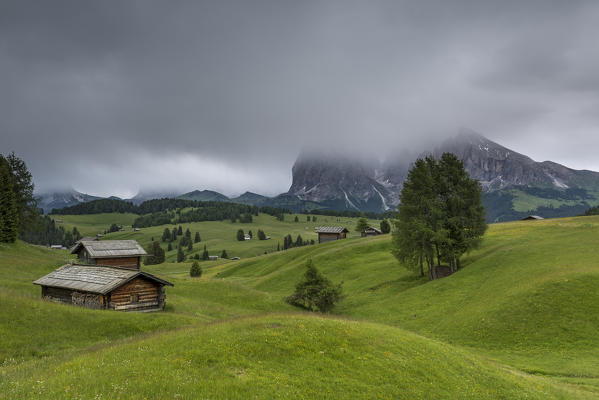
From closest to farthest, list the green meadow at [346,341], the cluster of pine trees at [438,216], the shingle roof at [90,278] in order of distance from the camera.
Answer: the green meadow at [346,341] → the shingle roof at [90,278] → the cluster of pine trees at [438,216]

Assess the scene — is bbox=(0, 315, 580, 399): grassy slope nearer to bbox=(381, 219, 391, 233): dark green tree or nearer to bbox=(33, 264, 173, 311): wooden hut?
bbox=(33, 264, 173, 311): wooden hut

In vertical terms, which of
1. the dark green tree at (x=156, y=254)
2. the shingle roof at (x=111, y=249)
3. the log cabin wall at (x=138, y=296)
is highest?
the shingle roof at (x=111, y=249)

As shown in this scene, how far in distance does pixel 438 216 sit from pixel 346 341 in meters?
38.7

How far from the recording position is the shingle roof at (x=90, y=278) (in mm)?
34031

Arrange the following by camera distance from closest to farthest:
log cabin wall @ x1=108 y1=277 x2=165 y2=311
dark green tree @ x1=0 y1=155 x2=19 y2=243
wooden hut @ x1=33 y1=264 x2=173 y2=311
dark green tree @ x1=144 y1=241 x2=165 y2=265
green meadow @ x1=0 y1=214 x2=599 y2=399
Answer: green meadow @ x1=0 y1=214 x2=599 y2=399 < wooden hut @ x1=33 y1=264 x2=173 y2=311 < log cabin wall @ x1=108 y1=277 x2=165 y2=311 < dark green tree @ x1=0 y1=155 x2=19 y2=243 < dark green tree @ x1=144 y1=241 x2=165 y2=265

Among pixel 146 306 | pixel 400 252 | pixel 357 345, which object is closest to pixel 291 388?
pixel 357 345

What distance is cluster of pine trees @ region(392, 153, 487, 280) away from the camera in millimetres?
51719

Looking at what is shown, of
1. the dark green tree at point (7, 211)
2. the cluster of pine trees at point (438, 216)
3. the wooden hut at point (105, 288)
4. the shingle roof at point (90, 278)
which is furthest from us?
the dark green tree at point (7, 211)

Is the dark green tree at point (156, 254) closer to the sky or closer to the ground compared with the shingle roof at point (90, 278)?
closer to the ground

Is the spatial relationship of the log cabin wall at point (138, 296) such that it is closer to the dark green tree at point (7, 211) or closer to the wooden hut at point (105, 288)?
the wooden hut at point (105, 288)

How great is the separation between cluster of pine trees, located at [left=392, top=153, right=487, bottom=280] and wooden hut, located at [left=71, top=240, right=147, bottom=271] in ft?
149

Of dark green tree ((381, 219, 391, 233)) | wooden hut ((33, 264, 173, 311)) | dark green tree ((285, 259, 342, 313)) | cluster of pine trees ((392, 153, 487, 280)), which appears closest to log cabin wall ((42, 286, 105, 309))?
wooden hut ((33, 264, 173, 311))

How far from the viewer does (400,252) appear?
56219 millimetres

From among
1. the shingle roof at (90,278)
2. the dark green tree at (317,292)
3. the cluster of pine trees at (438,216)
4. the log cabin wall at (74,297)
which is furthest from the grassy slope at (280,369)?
the cluster of pine trees at (438,216)
